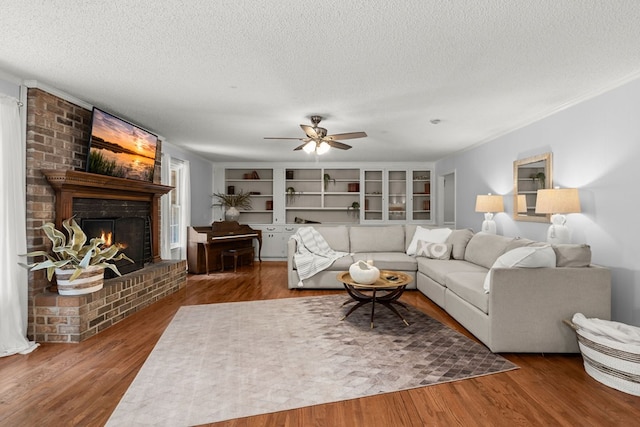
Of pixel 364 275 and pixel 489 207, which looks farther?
pixel 489 207

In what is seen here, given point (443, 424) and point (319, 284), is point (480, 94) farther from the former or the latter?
point (319, 284)

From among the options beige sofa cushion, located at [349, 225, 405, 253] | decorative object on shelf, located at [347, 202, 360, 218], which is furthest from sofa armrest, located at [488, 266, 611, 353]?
decorative object on shelf, located at [347, 202, 360, 218]

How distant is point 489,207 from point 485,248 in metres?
0.84

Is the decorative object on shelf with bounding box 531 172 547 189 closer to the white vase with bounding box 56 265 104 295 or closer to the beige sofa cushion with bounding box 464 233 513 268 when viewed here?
the beige sofa cushion with bounding box 464 233 513 268

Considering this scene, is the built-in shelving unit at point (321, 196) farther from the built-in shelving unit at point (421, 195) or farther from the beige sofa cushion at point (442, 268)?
the beige sofa cushion at point (442, 268)

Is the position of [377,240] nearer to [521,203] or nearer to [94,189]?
[521,203]

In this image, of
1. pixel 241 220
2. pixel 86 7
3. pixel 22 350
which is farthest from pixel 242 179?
pixel 86 7

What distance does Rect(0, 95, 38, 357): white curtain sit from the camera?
2.80 metres

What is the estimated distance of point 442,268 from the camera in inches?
169

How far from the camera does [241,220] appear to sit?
330 inches

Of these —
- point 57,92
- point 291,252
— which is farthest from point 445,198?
point 57,92

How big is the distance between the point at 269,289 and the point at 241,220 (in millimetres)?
3512

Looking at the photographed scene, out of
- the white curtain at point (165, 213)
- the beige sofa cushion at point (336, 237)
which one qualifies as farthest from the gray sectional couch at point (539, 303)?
the white curtain at point (165, 213)

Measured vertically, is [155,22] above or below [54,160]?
above
